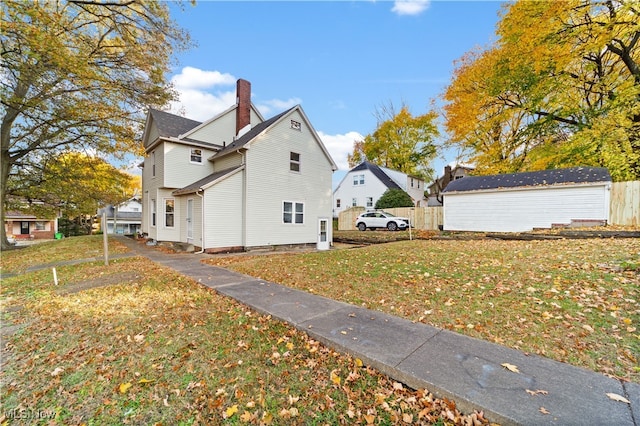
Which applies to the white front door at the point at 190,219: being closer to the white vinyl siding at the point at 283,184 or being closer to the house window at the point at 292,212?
the white vinyl siding at the point at 283,184

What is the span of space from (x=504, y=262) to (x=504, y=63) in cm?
1552

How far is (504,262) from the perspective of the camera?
705 cm

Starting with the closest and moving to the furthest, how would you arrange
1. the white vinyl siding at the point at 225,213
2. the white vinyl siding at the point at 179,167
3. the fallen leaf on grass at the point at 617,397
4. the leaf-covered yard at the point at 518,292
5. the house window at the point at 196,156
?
the fallen leaf on grass at the point at 617,397 < the leaf-covered yard at the point at 518,292 < the white vinyl siding at the point at 225,213 < the white vinyl siding at the point at 179,167 < the house window at the point at 196,156

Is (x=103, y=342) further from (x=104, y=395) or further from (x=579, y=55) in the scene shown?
(x=579, y=55)

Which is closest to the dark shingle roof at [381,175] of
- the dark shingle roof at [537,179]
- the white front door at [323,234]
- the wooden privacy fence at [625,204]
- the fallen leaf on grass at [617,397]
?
the dark shingle roof at [537,179]

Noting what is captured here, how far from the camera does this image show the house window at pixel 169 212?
1398cm

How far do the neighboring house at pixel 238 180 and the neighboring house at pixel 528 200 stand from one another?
9.28m

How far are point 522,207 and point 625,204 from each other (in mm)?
3958

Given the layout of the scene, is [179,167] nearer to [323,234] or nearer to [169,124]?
[169,124]

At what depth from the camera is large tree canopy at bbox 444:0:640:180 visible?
12.6 m

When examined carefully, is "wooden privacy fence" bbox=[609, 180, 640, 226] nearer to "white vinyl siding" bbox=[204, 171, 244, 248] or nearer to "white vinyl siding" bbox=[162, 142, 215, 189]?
"white vinyl siding" bbox=[204, 171, 244, 248]

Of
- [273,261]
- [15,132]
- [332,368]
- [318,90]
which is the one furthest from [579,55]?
[15,132]

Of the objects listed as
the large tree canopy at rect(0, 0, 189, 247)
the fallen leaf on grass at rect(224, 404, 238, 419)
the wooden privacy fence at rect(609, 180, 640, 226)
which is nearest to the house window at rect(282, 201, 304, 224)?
the large tree canopy at rect(0, 0, 189, 247)

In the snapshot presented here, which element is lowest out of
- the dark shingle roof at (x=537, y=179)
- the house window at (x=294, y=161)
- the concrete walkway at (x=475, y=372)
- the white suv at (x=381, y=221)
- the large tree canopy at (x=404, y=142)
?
the concrete walkway at (x=475, y=372)
